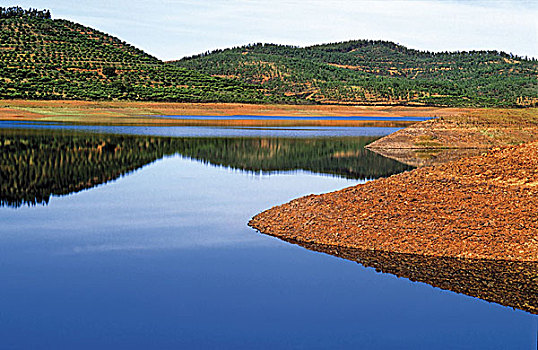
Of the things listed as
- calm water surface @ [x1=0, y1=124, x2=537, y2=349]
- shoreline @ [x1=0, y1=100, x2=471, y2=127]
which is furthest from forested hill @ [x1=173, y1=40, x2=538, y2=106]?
calm water surface @ [x1=0, y1=124, x2=537, y2=349]

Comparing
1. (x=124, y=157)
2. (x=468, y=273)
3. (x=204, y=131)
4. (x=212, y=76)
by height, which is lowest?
(x=204, y=131)

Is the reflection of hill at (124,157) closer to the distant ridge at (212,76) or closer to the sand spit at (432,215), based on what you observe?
the sand spit at (432,215)

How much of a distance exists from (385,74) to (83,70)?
97174 millimetres

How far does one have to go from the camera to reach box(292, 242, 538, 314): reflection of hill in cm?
873

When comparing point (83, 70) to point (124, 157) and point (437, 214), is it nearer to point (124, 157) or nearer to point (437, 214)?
point (124, 157)

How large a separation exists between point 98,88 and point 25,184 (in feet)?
221

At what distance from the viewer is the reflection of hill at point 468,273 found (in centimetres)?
873

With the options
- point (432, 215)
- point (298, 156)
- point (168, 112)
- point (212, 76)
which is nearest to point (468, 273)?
point (432, 215)

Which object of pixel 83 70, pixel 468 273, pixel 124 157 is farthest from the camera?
pixel 83 70

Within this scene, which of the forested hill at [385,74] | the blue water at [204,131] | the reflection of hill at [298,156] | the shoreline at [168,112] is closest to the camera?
the reflection of hill at [298,156]

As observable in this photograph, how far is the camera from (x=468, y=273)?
9.70 metres

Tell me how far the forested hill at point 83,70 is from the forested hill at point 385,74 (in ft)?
56.7

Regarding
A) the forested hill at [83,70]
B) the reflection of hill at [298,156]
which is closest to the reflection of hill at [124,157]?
the reflection of hill at [298,156]

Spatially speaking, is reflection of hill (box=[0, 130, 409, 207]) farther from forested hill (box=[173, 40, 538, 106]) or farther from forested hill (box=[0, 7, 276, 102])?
forested hill (box=[173, 40, 538, 106])
